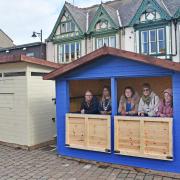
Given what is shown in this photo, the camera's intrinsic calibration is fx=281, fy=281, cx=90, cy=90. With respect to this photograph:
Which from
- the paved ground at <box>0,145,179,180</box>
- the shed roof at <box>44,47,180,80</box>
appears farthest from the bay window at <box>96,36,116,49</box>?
the paved ground at <box>0,145,179,180</box>

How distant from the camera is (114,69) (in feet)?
21.6

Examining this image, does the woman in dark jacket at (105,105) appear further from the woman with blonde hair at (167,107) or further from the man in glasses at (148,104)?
the woman with blonde hair at (167,107)

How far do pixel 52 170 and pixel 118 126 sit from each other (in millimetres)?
1782

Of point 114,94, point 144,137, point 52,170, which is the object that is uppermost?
point 114,94

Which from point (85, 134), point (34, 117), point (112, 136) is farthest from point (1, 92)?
point (112, 136)

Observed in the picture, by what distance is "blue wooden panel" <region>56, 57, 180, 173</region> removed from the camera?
18.8ft

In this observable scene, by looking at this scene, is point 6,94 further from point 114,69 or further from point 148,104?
point 148,104

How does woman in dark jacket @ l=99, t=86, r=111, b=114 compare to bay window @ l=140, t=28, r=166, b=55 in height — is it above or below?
below

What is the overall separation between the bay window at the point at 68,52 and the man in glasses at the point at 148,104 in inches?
748

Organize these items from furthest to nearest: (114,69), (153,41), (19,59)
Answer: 1. (153,41)
2. (19,59)
3. (114,69)

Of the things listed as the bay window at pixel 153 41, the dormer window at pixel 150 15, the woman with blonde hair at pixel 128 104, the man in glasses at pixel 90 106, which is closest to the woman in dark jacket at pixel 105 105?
the man in glasses at pixel 90 106

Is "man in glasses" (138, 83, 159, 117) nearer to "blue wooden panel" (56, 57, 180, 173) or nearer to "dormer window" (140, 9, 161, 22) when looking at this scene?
"blue wooden panel" (56, 57, 180, 173)

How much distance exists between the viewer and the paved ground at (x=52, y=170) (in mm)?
5809

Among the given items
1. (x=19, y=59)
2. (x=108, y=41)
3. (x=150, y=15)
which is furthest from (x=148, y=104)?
(x=108, y=41)
